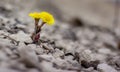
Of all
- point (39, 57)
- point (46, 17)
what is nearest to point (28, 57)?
point (39, 57)

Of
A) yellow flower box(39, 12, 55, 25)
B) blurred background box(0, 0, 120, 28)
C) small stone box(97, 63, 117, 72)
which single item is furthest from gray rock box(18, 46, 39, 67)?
blurred background box(0, 0, 120, 28)

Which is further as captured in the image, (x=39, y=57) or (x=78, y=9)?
(x=78, y=9)

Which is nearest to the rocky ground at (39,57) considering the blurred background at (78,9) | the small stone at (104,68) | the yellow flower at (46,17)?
the small stone at (104,68)

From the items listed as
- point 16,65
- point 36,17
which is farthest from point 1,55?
point 36,17

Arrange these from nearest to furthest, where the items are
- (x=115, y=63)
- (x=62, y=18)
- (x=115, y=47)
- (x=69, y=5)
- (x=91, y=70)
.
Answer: (x=91, y=70), (x=115, y=63), (x=115, y=47), (x=62, y=18), (x=69, y=5)

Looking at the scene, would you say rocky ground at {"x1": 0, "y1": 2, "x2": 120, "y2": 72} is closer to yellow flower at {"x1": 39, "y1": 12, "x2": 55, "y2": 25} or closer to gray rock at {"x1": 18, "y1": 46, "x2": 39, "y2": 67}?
gray rock at {"x1": 18, "y1": 46, "x2": 39, "y2": 67}

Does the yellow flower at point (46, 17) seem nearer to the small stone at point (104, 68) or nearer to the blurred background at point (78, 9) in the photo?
the small stone at point (104, 68)

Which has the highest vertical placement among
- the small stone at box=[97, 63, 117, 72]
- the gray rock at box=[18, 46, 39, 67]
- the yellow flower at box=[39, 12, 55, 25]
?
the yellow flower at box=[39, 12, 55, 25]

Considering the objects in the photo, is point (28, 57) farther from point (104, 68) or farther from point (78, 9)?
point (78, 9)

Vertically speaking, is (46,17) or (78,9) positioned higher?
(78,9)

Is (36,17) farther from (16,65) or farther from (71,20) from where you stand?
(71,20)

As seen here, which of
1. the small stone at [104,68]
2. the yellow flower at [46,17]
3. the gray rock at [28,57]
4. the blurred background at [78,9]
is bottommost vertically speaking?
the gray rock at [28,57]
